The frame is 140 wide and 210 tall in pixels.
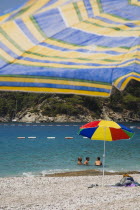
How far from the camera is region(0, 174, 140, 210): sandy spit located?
29.7 feet

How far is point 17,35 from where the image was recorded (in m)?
4.50

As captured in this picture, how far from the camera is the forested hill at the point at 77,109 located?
12094 centimetres

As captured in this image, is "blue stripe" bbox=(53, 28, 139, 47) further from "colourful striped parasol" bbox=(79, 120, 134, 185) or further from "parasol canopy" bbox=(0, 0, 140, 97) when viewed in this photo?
"colourful striped parasol" bbox=(79, 120, 134, 185)

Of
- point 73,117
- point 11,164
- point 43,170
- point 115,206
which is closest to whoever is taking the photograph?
point 115,206

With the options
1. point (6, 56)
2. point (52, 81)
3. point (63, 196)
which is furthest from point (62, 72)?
point (63, 196)

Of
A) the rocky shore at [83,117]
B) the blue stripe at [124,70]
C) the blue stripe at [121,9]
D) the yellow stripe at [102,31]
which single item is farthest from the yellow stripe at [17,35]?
the rocky shore at [83,117]

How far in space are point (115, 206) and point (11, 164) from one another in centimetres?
1681

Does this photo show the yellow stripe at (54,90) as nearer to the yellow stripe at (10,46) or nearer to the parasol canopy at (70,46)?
the parasol canopy at (70,46)

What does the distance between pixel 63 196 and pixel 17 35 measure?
760 centimetres

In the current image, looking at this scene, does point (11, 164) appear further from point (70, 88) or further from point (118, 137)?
point (70, 88)

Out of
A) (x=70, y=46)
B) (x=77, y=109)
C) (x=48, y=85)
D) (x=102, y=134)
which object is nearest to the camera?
(x=48, y=85)

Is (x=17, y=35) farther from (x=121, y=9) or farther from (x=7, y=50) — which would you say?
(x=121, y=9)

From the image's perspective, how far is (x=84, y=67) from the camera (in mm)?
4289

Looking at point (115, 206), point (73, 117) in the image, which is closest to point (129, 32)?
point (115, 206)
